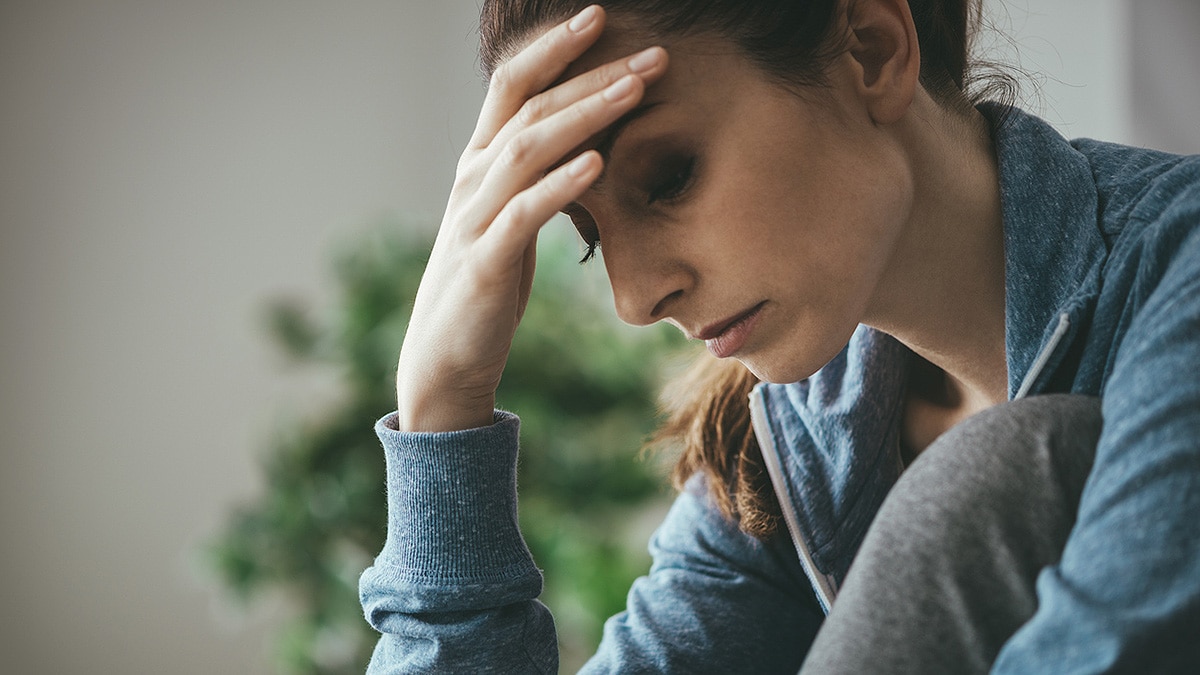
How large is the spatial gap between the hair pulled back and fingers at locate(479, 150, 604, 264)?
104 millimetres

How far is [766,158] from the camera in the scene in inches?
29.8

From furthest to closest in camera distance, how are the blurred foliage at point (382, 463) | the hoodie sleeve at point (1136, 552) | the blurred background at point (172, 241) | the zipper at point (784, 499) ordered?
the blurred background at point (172, 241) < the blurred foliage at point (382, 463) < the zipper at point (784, 499) < the hoodie sleeve at point (1136, 552)

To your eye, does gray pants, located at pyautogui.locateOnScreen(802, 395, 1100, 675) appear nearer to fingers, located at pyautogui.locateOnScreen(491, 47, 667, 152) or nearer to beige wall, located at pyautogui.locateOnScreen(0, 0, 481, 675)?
fingers, located at pyautogui.locateOnScreen(491, 47, 667, 152)

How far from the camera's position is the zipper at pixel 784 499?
38.5 inches

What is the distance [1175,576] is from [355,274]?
135 centimetres

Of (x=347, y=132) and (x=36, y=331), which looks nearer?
(x=36, y=331)

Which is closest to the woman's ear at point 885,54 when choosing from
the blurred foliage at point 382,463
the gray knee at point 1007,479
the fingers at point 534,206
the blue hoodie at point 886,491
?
the blue hoodie at point 886,491

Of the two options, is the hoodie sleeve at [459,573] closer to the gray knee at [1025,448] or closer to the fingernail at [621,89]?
the fingernail at [621,89]

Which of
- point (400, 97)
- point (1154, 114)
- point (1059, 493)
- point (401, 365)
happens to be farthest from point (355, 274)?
point (1154, 114)

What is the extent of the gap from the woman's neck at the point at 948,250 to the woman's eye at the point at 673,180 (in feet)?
0.67

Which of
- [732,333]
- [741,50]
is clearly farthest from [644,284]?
[741,50]

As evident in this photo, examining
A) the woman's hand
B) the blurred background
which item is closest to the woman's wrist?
the woman's hand

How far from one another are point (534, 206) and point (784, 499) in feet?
1.22

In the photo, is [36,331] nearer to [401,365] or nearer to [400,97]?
[400,97]
